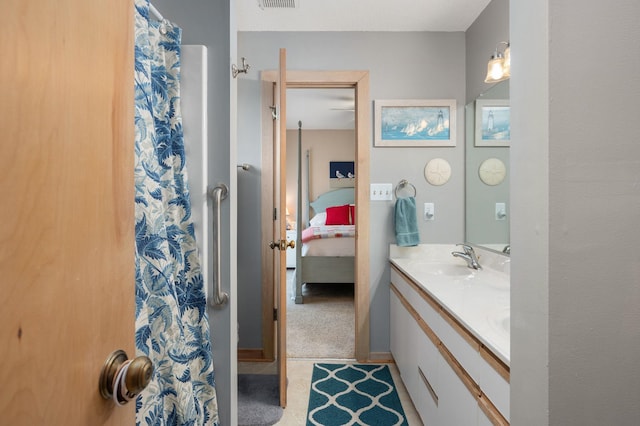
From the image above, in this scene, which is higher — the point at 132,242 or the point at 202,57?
the point at 202,57

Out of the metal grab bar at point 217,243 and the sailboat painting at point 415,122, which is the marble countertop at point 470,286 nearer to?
the sailboat painting at point 415,122

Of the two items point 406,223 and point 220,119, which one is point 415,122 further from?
point 220,119

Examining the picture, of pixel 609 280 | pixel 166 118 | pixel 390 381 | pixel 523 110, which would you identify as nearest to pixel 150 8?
pixel 166 118

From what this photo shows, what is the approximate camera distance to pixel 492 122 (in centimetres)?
222

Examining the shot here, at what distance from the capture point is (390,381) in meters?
2.35

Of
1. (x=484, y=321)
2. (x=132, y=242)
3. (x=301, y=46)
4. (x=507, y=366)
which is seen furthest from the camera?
(x=301, y=46)

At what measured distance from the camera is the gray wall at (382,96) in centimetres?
262

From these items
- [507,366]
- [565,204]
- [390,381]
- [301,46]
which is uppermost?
[301,46]

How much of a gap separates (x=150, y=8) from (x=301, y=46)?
166cm

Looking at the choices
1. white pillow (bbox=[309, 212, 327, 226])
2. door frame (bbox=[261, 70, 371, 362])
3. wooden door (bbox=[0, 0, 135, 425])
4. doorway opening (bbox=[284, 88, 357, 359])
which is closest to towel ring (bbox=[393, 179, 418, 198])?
door frame (bbox=[261, 70, 371, 362])

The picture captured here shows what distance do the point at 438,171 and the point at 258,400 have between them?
6.64 feet

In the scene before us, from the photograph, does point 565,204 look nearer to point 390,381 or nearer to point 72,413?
point 72,413

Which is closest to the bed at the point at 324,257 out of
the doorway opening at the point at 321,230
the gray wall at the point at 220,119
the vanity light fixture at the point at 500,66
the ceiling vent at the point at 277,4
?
the doorway opening at the point at 321,230

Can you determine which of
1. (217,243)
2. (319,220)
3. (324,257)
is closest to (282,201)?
(217,243)
